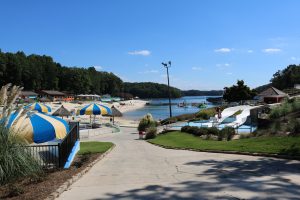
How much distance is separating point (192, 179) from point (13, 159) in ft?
14.7

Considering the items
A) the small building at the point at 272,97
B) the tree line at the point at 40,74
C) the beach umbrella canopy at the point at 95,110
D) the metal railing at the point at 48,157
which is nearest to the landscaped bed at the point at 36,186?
the metal railing at the point at 48,157

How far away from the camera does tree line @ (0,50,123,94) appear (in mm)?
129375

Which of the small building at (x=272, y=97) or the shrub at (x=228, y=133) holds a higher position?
the small building at (x=272, y=97)

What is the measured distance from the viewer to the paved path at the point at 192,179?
8.38 metres

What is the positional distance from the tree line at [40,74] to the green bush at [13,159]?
120 metres

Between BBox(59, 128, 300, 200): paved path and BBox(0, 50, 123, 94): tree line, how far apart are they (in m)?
119

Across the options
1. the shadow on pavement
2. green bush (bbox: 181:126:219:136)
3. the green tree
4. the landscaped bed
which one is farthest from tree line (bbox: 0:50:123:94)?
the shadow on pavement

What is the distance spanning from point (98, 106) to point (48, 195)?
29.9 meters

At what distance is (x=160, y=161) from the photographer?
14305mm

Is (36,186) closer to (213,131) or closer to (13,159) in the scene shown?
(13,159)

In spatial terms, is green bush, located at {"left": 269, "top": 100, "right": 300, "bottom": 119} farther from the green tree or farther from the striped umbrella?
the green tree

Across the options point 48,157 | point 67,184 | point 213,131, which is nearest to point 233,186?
point 67,184

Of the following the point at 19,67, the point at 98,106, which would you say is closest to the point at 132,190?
the point at 98,106

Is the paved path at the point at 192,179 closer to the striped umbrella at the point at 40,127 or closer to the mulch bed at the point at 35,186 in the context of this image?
the mulch bed at the point at 35,186
